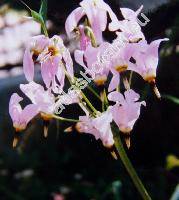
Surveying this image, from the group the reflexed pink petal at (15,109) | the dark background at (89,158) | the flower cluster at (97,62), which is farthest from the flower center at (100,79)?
the dark background at (89,158)

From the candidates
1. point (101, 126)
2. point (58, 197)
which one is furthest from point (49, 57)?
point (58, 197)

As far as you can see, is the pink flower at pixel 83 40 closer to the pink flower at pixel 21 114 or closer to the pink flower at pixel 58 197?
the pink flower at pixel 21 114

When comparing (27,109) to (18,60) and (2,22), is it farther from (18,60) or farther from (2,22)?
(2,22)

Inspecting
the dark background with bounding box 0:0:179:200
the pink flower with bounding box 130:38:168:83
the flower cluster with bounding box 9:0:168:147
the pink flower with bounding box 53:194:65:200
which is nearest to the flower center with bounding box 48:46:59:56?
the flower cluster with bounding box 9:0:168:147

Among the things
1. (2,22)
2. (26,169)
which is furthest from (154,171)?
(2,22)

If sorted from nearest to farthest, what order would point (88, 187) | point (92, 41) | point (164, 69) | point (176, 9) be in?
point (92, 41) < point (176, 9) < point (164, 69) < point (88, 187)
